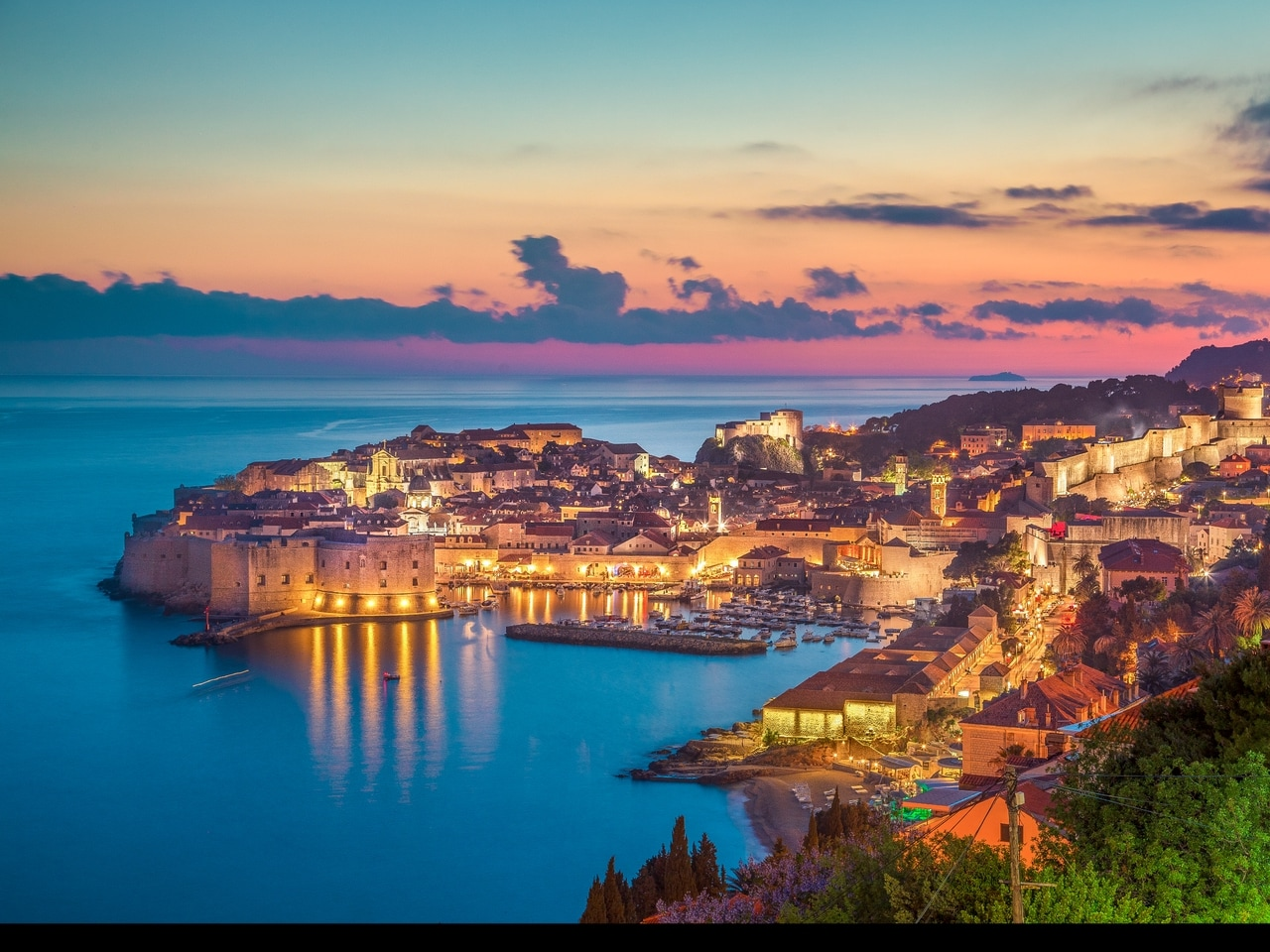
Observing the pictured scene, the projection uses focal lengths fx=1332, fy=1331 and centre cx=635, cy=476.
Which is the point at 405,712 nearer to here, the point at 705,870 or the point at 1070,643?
the point at 1070,643

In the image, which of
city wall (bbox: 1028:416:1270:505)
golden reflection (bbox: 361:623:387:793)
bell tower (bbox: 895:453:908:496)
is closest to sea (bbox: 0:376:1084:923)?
golden reflection (bbox: 361:623:387:793)

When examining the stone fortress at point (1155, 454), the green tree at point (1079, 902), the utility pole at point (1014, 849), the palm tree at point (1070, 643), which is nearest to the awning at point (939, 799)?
the green tree at point (1079, 902)

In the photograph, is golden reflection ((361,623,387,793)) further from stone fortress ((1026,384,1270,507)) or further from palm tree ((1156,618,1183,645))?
stone fortress ((1026,384,1270,507))

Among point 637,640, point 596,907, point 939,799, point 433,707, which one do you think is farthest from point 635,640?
point 596,907

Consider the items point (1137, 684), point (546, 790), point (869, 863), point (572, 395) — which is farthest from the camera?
point (572, 395)

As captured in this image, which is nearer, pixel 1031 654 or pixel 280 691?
pixel 1031 654

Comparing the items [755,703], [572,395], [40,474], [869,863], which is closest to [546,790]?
[755,703]

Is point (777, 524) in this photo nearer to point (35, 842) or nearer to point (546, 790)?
point (546, 790)
